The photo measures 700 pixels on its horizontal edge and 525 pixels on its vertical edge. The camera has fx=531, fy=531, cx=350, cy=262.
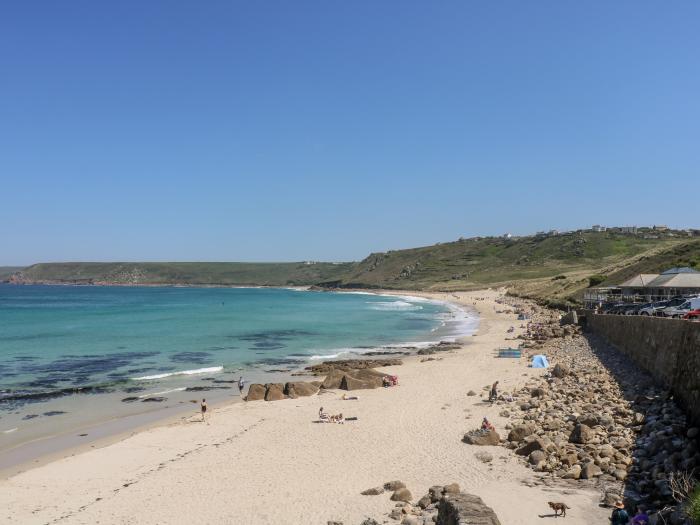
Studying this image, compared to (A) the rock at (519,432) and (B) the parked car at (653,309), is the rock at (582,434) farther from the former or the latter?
(B) the parked car at (653,309)

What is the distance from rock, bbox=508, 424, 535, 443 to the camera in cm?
1531

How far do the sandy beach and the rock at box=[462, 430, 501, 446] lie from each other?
36cm

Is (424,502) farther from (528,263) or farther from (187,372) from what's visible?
(528,263)

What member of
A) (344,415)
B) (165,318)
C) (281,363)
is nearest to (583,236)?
(165,318)

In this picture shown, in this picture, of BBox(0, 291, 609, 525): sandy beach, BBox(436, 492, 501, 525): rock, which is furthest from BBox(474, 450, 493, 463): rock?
BBox(436, 492, 501, 525): rock

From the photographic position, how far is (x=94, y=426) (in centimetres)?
2144

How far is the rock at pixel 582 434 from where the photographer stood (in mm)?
13740

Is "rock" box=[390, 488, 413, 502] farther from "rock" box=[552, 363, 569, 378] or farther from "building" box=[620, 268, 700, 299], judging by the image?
"building" box=[620, 268, 700, 299]

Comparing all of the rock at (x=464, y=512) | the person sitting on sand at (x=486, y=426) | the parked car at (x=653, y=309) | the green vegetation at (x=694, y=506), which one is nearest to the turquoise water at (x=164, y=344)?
the person sitting on sand at (x=486, y=426)

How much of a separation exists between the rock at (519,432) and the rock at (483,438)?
1.35ft

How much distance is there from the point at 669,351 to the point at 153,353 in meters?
37.4

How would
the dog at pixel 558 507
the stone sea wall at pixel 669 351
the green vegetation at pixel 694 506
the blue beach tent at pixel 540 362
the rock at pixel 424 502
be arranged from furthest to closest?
the blue beach tent at pixel 540 362
the stone sea wall at pixel 669 351
the rock at pixel 424 502
the dog at pixel 558 507
the green vegetation at pixel 694 506

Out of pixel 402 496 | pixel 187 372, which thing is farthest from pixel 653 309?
pixel 187 372

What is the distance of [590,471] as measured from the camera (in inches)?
467
